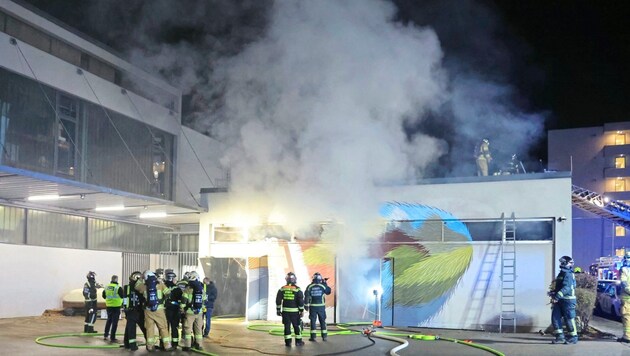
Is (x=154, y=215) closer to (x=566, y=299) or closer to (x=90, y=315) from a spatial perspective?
(x=90, y=315)

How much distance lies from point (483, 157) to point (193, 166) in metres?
16.5

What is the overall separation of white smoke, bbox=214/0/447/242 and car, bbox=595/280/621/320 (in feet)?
42.3

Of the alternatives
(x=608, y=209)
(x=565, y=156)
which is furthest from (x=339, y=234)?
(x=565, y=156)

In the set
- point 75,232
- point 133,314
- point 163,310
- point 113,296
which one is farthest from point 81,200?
point 163,310

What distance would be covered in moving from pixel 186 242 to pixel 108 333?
42.5 feet

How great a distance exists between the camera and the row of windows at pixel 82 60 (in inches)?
934

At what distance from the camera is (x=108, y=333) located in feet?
52.9

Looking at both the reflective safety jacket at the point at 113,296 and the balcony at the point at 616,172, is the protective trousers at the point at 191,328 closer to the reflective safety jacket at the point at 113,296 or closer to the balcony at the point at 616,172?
the reflective safety jacket at the point at 113,296

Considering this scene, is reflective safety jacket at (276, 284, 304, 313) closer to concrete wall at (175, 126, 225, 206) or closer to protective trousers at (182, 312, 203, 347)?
protective trousers at (182, 312, 203, 347)

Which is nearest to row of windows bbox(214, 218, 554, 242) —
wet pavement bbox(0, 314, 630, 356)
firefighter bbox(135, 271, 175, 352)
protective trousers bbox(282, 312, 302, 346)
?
wet pavement bbox(0, 314, 630, 356)

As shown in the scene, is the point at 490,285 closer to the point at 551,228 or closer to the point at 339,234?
the point at 551,228

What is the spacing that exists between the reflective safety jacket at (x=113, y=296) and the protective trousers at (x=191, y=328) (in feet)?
8.79

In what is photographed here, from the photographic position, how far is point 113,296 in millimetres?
15836

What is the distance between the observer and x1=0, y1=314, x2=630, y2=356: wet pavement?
1343 cm
